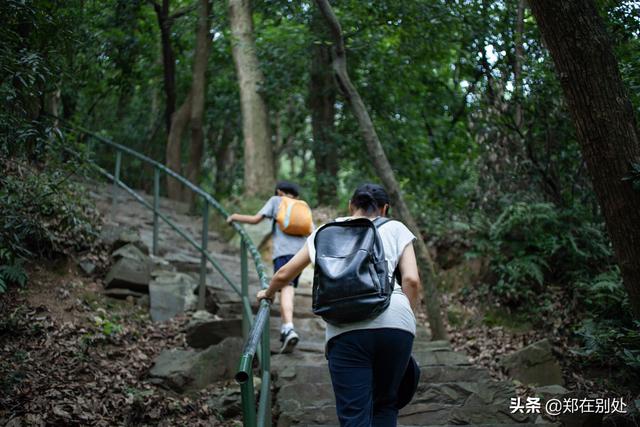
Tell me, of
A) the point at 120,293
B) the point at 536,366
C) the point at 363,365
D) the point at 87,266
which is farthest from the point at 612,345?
the point at 87,266

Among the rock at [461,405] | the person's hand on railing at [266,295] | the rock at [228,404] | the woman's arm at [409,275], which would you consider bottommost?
the rock at [228,404]

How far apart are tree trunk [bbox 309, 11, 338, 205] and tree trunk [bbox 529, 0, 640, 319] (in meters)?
8.67

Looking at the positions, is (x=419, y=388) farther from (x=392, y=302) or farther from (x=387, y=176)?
(x=387, y=176)

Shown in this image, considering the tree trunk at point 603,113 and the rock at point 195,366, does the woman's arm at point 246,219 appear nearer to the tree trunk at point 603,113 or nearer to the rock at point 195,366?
the rock at point 195,366

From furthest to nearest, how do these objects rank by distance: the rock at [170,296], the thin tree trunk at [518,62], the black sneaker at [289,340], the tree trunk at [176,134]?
the tree trunk at [176,134], the thin tree trunk at [518,62], the rock at [170,296], the black sneaker at [289,340]

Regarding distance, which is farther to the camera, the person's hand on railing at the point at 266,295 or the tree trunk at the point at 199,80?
the tree trunk at the point at 199,80

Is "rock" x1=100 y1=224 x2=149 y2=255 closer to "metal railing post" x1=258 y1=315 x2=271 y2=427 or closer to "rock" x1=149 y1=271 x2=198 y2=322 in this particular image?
"rock" x1=149 y1=271 x2=198 y2=322

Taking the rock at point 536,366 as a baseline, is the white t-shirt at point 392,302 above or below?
above

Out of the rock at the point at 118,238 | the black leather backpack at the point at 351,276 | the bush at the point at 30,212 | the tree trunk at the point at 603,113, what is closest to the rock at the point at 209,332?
the bush at the point at 30,212

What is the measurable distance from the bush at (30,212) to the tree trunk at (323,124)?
650 cm

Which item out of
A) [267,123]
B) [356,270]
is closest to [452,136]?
[267,123]

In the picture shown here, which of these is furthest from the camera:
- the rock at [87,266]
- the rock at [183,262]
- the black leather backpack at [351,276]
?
the rock at [183,262]

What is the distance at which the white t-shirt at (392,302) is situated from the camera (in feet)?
9.95

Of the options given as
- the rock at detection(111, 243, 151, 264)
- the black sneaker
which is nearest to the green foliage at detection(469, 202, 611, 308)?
the black sneaker
